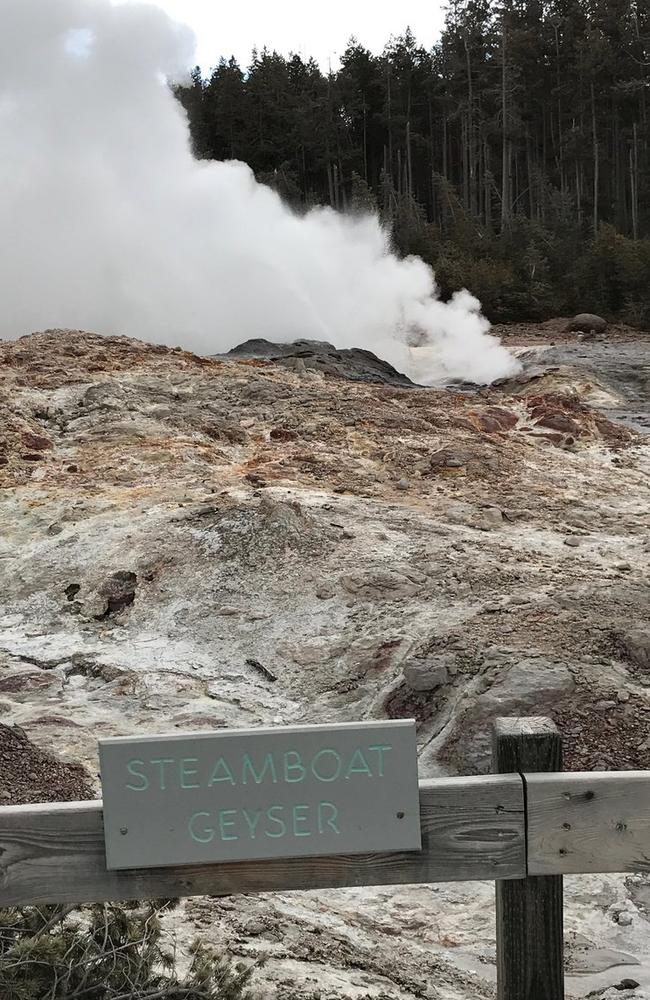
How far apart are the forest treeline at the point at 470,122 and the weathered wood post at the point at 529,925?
96.0 ft

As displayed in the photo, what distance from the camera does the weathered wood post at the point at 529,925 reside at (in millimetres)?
2090

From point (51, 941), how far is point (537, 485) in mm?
7232

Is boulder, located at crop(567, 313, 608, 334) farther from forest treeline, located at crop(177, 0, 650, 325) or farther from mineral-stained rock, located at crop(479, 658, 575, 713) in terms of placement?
mineral-stained rock, located at crop(479, 658, 575, 713)

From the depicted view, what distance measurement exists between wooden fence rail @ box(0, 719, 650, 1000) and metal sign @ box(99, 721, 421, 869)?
60mm

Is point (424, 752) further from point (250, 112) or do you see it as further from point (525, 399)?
point (250, 112)

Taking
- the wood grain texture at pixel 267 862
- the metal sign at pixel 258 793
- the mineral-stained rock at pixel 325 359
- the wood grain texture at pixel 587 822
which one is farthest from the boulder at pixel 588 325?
the metal sign at pixel 258 793

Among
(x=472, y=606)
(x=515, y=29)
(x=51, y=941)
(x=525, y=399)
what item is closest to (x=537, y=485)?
(x=472, y=606)

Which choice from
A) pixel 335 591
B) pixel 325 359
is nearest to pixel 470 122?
pixel 325 359

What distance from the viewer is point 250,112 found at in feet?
122

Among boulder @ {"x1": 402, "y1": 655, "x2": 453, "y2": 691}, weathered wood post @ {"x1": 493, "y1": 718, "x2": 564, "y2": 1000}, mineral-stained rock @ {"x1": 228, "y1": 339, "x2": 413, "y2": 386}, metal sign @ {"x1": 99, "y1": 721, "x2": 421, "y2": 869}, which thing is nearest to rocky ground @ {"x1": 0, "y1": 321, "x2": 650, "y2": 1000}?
boulder @ {"x1": 402, "y1": 655, "x2": 453, "y2": 691}

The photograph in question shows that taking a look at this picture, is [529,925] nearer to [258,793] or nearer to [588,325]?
[258,793]

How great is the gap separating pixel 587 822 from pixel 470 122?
37.6 metres

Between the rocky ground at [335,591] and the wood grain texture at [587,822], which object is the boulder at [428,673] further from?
the wood grain texture at [587,822]

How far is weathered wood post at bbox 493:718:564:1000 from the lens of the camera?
209cm
